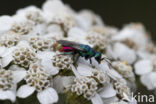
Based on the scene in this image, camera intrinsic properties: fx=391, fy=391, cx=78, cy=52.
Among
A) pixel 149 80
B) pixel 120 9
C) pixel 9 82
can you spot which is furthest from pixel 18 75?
pixel 120 9

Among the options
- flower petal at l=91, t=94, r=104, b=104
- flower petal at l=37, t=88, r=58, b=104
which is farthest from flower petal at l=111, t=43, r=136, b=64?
flower petal at l=37, t=88, r=58, b=104

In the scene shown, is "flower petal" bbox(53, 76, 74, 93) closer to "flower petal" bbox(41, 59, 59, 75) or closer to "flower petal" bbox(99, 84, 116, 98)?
"flower petal" bbox(41, 59, 59, 75)

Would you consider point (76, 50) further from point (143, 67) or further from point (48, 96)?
point (143, 67)

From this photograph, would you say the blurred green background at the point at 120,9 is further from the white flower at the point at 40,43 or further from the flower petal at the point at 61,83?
the flower petal at the point at 61,83

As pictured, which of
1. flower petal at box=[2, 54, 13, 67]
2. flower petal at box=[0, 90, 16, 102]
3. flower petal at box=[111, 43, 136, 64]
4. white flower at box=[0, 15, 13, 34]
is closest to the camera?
flower petal at box=[0, 90, 16, 102]

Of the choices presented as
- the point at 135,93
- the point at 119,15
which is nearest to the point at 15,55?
the point at 135,93

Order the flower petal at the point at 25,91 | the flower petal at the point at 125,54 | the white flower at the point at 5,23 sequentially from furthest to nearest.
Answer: the flower petal at the point at 125,54
the white flower at the point at 5,23
the flower petal at the point at 25,91

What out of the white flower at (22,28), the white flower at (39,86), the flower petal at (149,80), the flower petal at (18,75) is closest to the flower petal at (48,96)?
the white flower at (39,86)

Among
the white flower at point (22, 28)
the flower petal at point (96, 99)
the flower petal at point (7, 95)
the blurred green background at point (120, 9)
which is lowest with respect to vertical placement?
the flower petal at point (96, 99)
